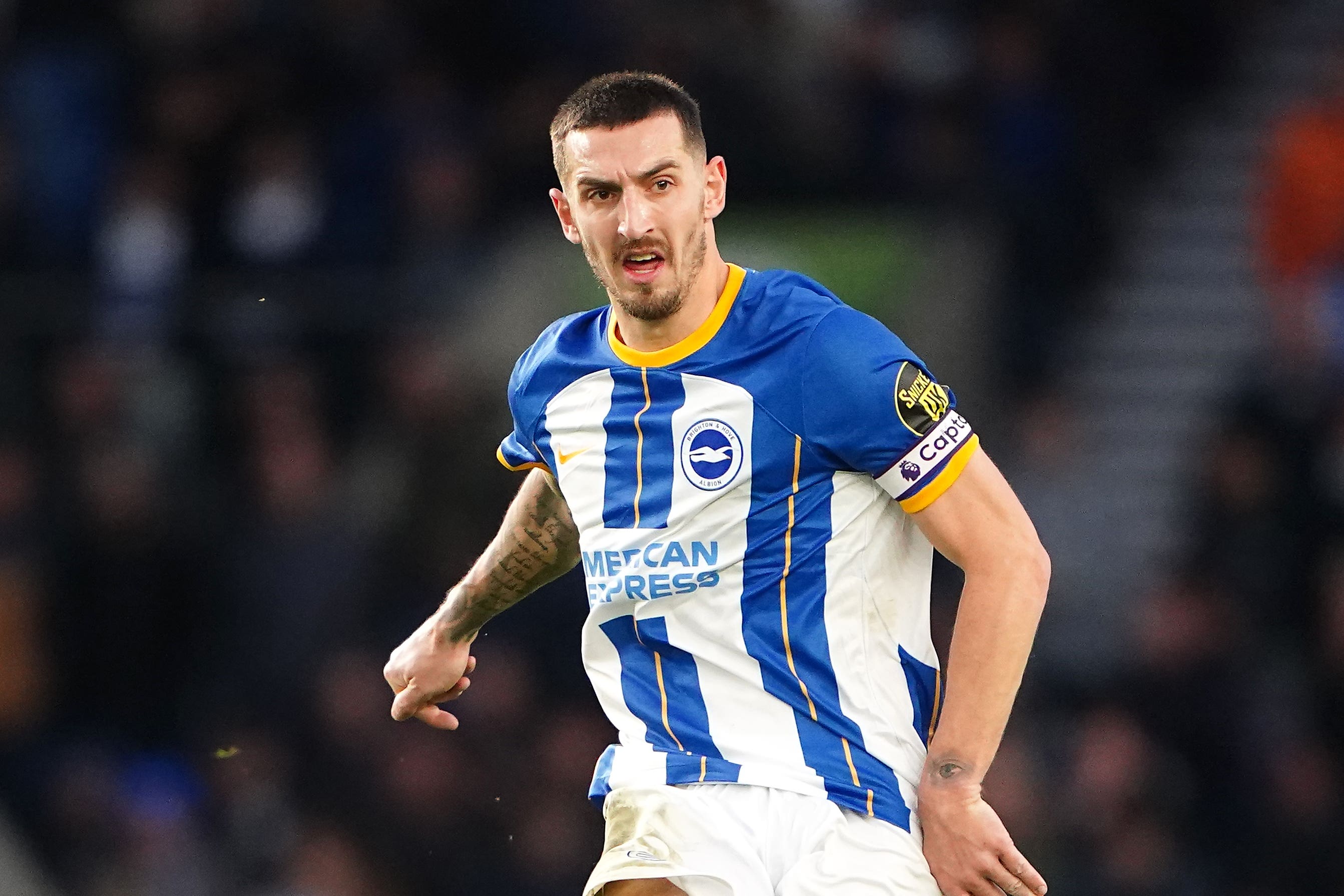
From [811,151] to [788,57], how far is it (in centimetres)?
71

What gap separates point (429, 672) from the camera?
4.10 metres

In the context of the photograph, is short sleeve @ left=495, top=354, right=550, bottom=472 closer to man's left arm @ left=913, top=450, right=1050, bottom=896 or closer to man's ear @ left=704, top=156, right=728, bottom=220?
man's ear @ left=704, top=156, right=728, bottom=220

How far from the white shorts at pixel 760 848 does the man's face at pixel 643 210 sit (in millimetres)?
903

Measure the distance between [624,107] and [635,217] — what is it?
226mm

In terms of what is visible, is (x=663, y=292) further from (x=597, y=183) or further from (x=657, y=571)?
(x=657, y=571)

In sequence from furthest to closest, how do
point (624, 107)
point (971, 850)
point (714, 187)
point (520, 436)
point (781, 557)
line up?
point (520, 436) → point (714, 187) → point (624, 107) → point (781, 557) → point (971, 850)

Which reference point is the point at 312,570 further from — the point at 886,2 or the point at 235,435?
the point at 886,2

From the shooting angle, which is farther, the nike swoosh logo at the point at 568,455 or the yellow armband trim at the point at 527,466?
the yellow armband trim at the point at 527,466

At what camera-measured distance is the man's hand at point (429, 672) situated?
4.11 metres

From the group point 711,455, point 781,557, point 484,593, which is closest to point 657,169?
point 711,455

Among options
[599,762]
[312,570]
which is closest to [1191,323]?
[312,570]

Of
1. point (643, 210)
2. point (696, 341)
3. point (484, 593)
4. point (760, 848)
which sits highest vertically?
point (643, 210)

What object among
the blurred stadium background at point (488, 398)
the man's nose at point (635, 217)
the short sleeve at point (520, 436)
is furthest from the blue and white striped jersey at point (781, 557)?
the blurred stadium background at point (488, 398)

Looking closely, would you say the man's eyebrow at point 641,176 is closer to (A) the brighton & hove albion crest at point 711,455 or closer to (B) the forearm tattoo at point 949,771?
(A) the brighton & hove albion crest at point 711,455
